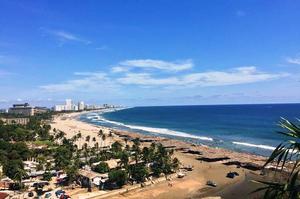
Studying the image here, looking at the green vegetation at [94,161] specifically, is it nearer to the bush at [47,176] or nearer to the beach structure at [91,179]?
the bush at [47,176]

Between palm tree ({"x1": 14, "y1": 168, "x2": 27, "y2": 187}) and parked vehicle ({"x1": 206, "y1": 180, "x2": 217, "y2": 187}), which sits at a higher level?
palm tree ({"x1": 14, "y1": 168, "x2": 27, "y2": 187})

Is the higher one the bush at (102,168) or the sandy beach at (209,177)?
the bush at (102,168)

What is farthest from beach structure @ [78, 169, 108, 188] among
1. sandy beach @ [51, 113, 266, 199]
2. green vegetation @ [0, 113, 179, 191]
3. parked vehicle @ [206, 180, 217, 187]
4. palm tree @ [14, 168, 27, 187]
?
parked vehicle @ [206, 180, 217, 187]

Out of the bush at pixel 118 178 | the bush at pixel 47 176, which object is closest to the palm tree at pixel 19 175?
the bush at pixel 47 176

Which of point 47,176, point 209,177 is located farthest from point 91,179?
point 209,177

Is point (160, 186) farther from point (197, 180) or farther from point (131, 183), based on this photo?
Answer: point (197, 180)

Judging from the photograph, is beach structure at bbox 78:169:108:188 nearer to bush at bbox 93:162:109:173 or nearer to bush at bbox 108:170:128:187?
bush at bbox 108:170:128:187

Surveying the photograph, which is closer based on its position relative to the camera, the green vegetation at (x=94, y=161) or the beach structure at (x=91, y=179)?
the beach structure at (x=91, y=179)

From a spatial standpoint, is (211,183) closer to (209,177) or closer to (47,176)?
(209,177)

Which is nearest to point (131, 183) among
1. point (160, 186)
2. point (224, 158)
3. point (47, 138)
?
point (160, 186)

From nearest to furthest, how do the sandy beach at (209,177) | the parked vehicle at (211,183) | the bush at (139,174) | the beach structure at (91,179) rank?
the sandy beach at (209,177) < the beach structure at (91,179) < the bush at (139,174) < the parked vehicle at (211,183)

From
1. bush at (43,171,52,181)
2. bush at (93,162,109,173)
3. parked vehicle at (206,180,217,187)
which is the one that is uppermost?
bush at (93,162,109,173)
